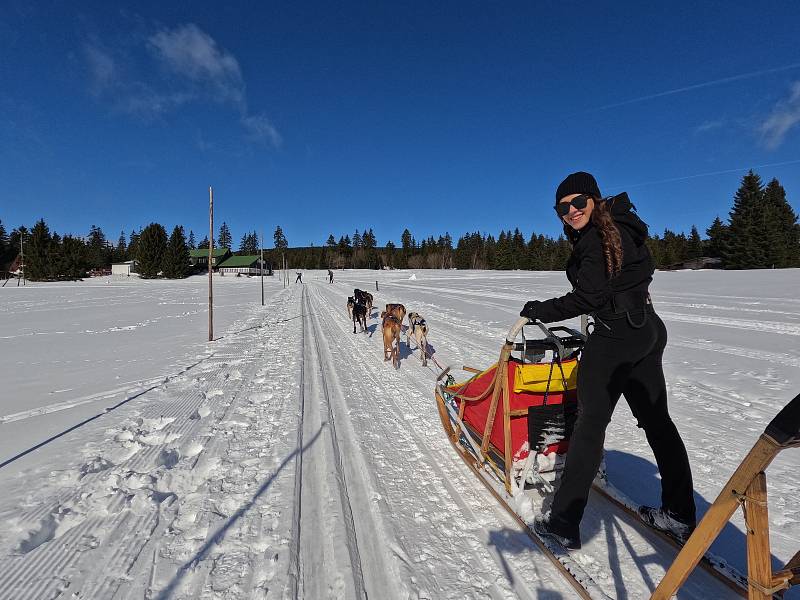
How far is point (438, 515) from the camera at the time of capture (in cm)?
261

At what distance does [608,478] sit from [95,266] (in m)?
99.0

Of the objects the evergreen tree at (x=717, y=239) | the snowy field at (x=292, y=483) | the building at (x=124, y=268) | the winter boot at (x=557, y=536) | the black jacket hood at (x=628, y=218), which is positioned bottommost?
the snowy field at (x=292, y=483)

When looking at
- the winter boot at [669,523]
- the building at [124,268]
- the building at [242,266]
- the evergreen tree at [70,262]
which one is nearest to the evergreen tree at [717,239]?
the winter boot at [669,523]

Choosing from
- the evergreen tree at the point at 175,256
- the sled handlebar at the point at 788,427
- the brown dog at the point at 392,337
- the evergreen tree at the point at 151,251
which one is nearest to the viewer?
the sled handlebar at the point at 788,427

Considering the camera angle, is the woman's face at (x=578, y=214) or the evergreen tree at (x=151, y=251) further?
the evergreen tree at (x=151, y=251)

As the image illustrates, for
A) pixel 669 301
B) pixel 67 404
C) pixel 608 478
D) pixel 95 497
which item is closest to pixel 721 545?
pixel 608 478

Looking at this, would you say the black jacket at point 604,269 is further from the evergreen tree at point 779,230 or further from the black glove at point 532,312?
the evergreen tree at point 779,230

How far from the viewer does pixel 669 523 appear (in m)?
2.20

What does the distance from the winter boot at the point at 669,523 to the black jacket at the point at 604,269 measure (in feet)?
4.34

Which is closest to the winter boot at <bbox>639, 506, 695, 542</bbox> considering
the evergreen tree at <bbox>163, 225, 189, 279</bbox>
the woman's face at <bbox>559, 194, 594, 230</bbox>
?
the woman's face at <bbox>559, 194, 594, 230</bbox>

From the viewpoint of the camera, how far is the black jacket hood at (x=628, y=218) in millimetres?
1962

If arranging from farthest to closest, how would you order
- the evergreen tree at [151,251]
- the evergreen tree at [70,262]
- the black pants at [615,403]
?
1. the evergreen tree at [151,251]
2. the evergreen tree at [70,262]
3. the black pants at [615,403]

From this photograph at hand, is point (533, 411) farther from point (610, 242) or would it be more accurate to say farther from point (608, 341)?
Result: point (610, 242)

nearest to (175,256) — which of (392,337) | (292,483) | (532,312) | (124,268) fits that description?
(124,268)
